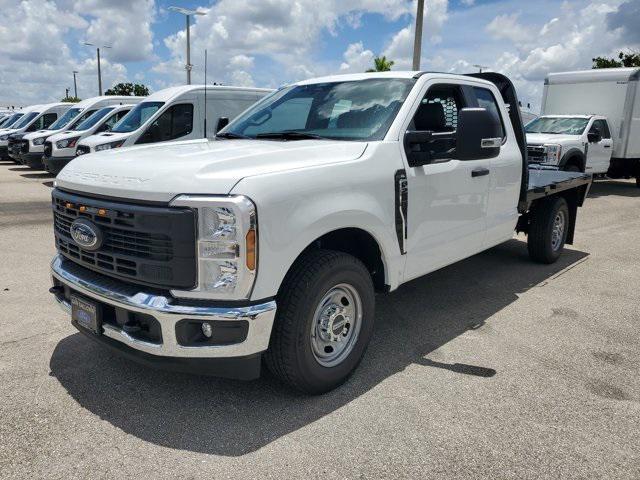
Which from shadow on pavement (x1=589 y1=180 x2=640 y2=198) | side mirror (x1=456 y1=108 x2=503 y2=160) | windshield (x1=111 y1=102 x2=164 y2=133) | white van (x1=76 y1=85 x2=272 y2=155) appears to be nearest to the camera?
side mirror (x1=456 y1=108 x2=503 y2=160)

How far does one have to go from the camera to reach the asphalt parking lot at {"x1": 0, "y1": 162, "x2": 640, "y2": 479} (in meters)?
2.69

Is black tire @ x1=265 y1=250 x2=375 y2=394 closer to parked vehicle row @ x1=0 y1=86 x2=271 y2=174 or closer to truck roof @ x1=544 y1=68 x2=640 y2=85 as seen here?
parked vehicle row @ x1=0 y1=86 x2=271 y2=174

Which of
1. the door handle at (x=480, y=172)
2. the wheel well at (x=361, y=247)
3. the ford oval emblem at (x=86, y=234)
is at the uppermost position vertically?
the door handle at (x=480, y=172)

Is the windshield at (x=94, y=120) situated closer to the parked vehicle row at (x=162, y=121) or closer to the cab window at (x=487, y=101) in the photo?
the parked vehicle row at (x=162, y=121)

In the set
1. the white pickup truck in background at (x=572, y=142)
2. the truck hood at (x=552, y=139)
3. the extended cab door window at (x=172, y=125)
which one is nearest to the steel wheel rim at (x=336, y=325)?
the extended cab door window at (x=172, y=125)

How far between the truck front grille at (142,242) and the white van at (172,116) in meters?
9.17

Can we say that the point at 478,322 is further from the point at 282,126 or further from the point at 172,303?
the point at 172,303

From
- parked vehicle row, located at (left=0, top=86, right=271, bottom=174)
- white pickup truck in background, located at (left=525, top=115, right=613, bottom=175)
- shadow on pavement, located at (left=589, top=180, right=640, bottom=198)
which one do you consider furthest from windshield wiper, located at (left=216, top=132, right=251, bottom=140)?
shadow on pavement, located at (left=589, top=180, right=640, bottom=198)

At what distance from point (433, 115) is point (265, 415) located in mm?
2602

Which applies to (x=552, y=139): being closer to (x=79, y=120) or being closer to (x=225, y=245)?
(x=225, y=245)

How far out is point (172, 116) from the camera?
11930mm

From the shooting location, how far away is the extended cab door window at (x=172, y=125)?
11.9 m

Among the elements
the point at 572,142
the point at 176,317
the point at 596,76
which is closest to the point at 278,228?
the point at 176,317

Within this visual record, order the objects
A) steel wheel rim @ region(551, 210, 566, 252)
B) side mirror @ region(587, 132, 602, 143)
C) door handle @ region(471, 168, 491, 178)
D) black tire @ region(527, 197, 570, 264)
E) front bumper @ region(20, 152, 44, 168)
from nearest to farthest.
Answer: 1. door handle @ region(471, 168, 491, 178)
2. black tire @ region(527, 197, 570, 264)
3. steel wheel rim @ region(551, 210, 566, 252)
4. side mirror @ region(587, 132, 602, 143)
5. front bumper @ region(20, 152, 44, 168)
